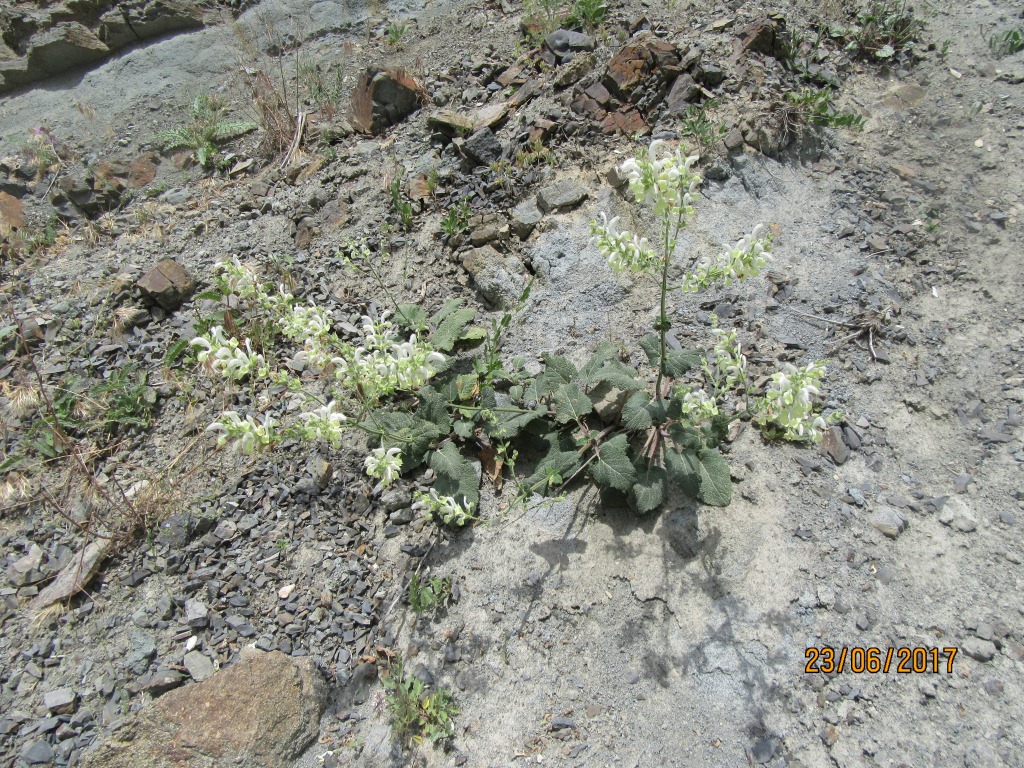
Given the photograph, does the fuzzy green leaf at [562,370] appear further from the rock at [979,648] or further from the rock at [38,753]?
the rock at [38,753]

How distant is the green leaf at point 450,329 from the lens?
4513 millimetres

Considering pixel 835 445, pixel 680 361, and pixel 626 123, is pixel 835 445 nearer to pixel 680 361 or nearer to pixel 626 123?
pixel 680 361

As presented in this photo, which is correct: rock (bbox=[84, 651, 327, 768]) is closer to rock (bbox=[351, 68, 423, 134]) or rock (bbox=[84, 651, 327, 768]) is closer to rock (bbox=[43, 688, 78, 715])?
rock (bbox=[43, 688, 78, 715])

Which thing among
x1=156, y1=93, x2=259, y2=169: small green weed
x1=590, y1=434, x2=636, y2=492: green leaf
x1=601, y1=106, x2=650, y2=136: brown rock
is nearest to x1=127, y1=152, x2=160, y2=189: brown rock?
x1=156, y1=93, x2=259, y2=169: small green weed

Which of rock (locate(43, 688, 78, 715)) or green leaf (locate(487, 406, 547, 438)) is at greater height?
green leaf (locate(487, 406, 547, 438))

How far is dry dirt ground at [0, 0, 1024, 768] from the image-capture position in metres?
3.24

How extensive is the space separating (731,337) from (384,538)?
2.48 meters

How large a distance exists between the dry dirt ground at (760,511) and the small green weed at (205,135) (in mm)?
1366

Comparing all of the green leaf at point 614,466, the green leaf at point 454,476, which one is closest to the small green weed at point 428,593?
the green leaf at point 454,476

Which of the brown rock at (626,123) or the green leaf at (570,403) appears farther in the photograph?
the brown rock at (626,123)

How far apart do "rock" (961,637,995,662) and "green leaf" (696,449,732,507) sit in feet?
4.27

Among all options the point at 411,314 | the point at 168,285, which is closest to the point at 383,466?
the point at 411,314

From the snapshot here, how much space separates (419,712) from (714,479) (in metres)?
2.04

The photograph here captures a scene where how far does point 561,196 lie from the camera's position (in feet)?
17.3
